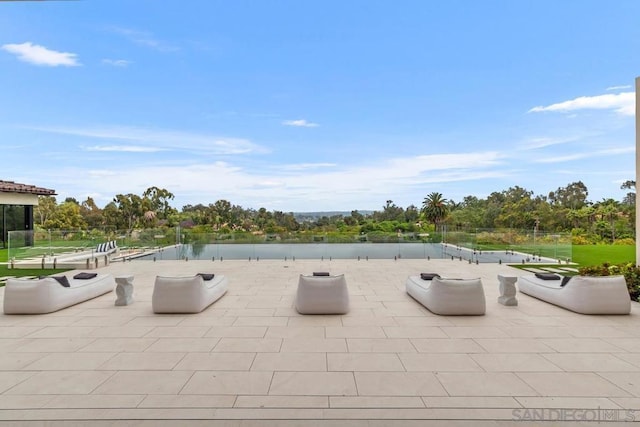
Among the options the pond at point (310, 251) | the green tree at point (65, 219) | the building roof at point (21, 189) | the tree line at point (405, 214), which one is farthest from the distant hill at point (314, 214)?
the building roof at point (21, 189)

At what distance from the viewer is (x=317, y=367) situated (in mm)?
3393

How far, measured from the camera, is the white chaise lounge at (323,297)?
17.6 ft

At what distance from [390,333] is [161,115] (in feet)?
61.8

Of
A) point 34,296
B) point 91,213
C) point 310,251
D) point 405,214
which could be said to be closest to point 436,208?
point 405,214

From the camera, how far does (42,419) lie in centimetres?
248

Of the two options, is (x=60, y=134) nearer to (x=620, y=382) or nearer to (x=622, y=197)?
(x=620, y=382)

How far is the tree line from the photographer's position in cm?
2675

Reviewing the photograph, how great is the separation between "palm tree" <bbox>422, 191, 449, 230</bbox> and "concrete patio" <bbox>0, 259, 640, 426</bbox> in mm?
28453

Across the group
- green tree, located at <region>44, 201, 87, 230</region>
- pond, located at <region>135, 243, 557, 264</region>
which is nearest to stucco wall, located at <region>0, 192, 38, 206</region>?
pond, located at <region>135, 243, 557, 264</region>

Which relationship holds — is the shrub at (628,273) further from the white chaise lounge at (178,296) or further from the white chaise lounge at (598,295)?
the white chaise lounge at (178,296)

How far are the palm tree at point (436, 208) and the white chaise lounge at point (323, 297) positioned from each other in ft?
98.7

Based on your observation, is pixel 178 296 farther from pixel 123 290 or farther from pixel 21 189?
pixel 21 189

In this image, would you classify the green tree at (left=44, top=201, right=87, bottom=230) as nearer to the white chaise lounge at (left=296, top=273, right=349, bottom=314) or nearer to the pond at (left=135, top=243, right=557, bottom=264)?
the pond at (left=135, top=243, right=557, bottom=264)

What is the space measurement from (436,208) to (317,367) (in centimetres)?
3236
